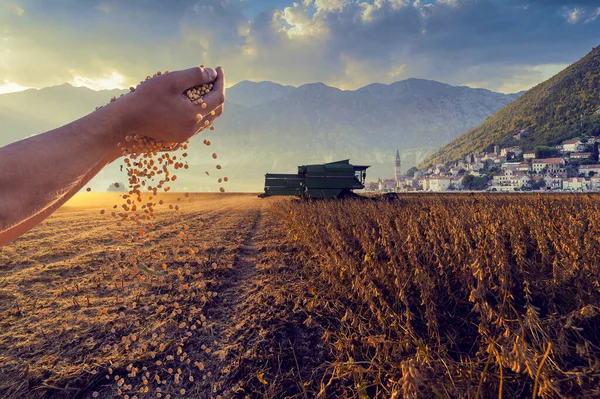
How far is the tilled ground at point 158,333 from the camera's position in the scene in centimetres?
346

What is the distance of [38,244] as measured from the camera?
467 inches

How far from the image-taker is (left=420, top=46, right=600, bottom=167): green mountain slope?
506ft

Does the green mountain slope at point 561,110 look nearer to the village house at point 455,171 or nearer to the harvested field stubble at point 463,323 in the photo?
the village house at point 455,171

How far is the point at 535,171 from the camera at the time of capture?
137 meters

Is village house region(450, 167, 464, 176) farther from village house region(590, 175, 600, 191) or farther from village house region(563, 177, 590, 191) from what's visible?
village house region(590, 175, 600, 191)

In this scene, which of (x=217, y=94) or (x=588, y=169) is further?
(x=588, y=169)

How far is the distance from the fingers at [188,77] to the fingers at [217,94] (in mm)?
116

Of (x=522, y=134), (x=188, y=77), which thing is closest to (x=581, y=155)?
(x=522, y=134)

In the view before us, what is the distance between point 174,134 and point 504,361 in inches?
103

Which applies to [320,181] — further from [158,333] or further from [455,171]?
[455,171]

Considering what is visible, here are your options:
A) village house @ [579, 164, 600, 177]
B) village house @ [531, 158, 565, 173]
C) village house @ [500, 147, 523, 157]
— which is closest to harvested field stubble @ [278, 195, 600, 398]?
village house @ [531, 158, 565, 173]

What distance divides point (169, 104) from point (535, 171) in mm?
167744

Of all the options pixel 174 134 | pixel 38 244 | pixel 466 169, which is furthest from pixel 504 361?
pixel 466 169

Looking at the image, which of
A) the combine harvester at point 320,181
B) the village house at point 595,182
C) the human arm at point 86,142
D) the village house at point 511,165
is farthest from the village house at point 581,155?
the human arm at point 86,142
